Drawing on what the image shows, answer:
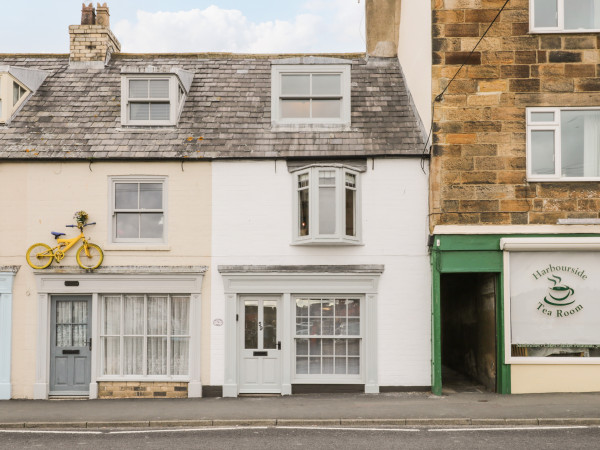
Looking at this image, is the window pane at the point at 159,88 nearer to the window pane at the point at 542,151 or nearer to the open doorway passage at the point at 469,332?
the open doorway passage at the point at 469,332

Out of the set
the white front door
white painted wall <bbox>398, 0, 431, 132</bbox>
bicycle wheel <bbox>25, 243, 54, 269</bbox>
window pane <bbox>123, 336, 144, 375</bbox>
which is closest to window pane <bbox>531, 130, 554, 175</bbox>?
white painted wall <bbox>398, 0, 431, 132</bbox>

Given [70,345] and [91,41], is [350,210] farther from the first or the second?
[91,41]

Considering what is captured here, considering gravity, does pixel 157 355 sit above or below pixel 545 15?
below

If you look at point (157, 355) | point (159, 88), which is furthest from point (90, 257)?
point (159, 88)

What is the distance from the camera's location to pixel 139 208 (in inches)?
637

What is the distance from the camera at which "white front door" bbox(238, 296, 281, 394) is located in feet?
51.8

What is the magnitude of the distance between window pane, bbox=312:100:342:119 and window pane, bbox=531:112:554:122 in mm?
4310

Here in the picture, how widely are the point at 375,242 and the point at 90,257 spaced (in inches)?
245

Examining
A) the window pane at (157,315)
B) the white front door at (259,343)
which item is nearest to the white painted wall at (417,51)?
the white front door at (259,343)

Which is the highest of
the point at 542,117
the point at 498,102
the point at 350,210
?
the point at 498,102

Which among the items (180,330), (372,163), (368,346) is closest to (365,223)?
(372,163)

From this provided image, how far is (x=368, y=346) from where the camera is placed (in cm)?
1566

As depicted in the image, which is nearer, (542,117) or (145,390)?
(542,117)

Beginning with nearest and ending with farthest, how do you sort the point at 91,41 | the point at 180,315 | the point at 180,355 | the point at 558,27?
the point at 558,27 < the point at 180,355 < the point at 180,315 < the point at 91,41
